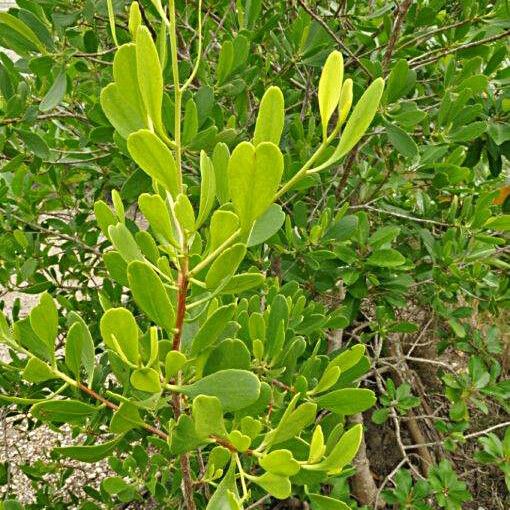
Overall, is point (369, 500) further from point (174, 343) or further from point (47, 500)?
point (174, 343)

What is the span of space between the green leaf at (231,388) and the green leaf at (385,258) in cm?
70

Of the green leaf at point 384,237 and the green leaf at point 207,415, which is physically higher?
the green leaf at point 207,415

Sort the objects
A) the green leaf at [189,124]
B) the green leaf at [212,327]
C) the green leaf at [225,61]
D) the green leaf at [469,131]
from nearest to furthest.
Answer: the green leaf at [212,327]
the green leaf at [189,124]
the green leaf at [225,61]
the green leaf at [469,131]

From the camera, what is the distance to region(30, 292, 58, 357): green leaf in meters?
0.43

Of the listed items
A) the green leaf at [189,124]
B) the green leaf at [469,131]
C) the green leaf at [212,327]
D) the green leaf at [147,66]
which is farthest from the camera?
the green leaf at [469,131]

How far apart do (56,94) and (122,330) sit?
0.68 meters

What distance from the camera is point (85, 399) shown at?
97cm

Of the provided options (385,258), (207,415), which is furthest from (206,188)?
(385,258)

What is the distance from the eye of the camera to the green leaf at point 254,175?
33 cm

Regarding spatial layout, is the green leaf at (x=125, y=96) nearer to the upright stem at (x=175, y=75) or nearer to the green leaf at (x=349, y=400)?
the upright stem at (x=175, y=75)

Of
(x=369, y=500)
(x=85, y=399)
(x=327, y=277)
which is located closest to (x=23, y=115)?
(x=85, y=399)

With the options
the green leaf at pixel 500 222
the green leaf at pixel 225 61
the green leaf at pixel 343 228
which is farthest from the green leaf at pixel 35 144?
the green leaf at pixel 500 222

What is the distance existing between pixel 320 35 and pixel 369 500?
1.39 metres

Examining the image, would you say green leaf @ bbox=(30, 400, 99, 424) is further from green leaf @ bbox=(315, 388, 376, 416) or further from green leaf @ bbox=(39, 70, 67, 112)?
green leaf @ bbox=(39, 70, 67, 112)
